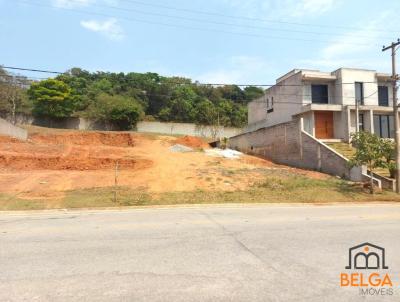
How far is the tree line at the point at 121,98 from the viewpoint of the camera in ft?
A: 163

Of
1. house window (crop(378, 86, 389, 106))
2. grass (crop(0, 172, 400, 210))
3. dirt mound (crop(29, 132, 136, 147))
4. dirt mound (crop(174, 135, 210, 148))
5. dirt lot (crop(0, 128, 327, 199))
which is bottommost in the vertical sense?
grass (crop(0, 172, 400, 210))

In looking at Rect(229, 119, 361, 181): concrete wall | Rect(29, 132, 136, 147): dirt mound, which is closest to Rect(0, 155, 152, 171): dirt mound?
Rect(229, 119, 361, 181): concrete wall

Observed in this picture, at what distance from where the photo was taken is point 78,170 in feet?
77.6

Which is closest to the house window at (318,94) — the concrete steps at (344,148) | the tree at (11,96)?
the concrete steps at (344,148)

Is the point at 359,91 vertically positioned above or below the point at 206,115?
below

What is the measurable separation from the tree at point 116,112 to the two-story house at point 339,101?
2400cm

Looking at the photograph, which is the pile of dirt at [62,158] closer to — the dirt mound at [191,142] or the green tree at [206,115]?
→ the dirt mound at [191,142]

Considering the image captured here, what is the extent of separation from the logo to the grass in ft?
29.6

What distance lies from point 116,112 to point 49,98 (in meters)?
9.22

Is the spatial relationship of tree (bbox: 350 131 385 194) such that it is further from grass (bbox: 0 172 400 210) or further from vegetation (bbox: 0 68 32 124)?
vegetation (bbox: 0 68 32 124)

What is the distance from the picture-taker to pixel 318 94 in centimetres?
3144

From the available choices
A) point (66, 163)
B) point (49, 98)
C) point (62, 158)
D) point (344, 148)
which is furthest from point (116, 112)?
point (344, 148)

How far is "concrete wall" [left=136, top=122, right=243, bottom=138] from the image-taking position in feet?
171

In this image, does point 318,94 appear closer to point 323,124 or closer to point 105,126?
point 323,124
